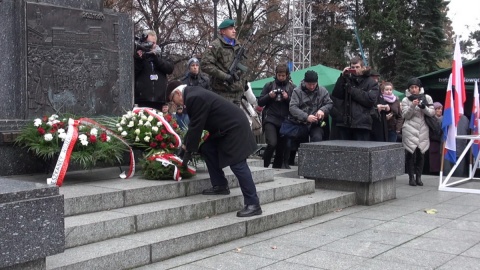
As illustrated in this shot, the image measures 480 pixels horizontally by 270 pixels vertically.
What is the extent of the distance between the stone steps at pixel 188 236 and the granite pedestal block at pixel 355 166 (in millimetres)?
595

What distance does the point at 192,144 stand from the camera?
22.0ft

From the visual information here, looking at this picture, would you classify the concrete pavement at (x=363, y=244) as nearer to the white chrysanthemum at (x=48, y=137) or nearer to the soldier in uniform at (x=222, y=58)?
the white chrysanthemum at (x=48, y=137)

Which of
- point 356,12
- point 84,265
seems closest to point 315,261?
point 84,265

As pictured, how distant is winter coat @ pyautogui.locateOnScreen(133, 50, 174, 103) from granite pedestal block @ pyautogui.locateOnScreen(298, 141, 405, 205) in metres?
2.23

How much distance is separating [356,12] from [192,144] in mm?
31255

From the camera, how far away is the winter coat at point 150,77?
8711mm

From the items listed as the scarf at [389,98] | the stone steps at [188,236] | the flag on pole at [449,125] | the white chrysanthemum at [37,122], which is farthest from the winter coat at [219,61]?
the flag on pole at [449,125]

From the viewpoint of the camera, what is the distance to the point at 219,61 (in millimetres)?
8789

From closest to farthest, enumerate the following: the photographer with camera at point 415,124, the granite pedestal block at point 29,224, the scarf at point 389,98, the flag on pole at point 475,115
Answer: the granite pedestal block at point 29,224
the photographer with camera at point 415,124
the scarf at point 389,98
the flag on pole at point 475,115

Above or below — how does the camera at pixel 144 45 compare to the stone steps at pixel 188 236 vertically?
above

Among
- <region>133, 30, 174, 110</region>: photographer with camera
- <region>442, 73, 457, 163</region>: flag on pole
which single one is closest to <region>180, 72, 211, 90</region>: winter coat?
<region>133, 30, 174, 110</region>: photographer with camera

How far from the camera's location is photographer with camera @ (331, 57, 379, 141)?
973 cm

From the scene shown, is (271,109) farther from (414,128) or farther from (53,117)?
(53,117)

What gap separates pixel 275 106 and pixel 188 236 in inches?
185
